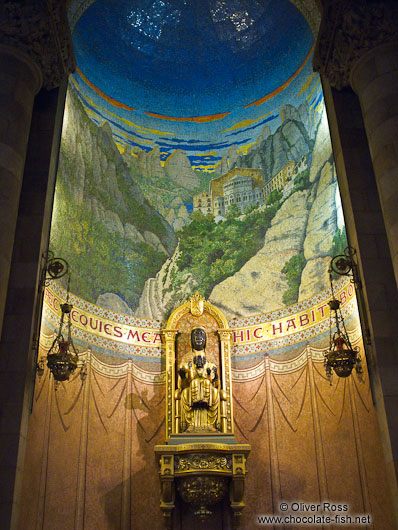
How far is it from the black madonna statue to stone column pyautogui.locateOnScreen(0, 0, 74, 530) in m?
3.71

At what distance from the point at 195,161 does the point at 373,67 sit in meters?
6.23

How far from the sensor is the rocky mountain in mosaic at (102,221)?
11.4 metres

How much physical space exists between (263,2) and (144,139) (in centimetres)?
408

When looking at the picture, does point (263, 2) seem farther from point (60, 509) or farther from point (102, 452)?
point (60, 509)

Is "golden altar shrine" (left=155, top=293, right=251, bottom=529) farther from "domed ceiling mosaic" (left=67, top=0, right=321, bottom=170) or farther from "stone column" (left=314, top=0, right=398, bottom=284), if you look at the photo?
"stone column" (left=314, top=0, right=398, bottom=284)

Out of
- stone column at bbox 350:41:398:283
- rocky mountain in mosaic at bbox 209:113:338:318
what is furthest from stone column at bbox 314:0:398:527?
rocky mountain in mosaic at bbox 209:113:338:318

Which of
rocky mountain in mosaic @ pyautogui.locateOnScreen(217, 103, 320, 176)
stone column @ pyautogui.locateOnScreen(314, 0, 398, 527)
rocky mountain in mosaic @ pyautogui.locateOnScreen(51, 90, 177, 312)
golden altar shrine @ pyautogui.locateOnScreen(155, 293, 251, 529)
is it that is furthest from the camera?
rocky mountain in mosaic @ pyautogui.locateOnScreen(217, 103, 320, 176)

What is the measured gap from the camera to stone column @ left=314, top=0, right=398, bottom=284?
7798mm

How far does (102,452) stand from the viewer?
34.5 feet

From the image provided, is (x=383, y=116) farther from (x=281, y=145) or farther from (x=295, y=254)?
(x=281, y=145)

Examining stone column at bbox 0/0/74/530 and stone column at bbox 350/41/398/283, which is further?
stone column at bbox 350/41/398/283

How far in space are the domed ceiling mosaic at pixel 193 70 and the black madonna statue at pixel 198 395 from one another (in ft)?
17.2

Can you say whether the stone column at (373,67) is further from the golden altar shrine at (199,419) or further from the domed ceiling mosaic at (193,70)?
the golden altar shrine at (199,419)

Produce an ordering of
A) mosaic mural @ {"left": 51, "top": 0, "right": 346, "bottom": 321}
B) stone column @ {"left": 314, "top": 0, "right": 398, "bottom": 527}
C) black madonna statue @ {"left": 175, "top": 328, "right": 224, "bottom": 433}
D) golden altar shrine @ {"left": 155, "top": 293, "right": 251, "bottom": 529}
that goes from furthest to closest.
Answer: mosaic mural @ {"left": 51, "top": 0, "right": 346, "bottom": 321} < black madonna statue @ {"left": 175, "top": 328, "right": 224, "bottom": 433} < golden altar shrine @ {"left": 155, "top": 293, "right": 251, "bottom": 529} < stone column @ {"left": 314, "top": 0, "right": 398, "bottom": 527}
